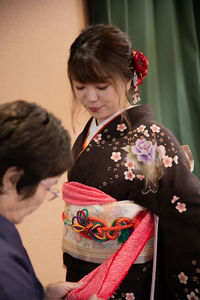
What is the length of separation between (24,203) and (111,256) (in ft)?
1.55

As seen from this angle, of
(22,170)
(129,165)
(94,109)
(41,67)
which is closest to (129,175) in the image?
(129,165)

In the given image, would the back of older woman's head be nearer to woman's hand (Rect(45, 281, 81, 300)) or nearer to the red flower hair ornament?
woman's hand (Rect(45, 281, 81, 300))

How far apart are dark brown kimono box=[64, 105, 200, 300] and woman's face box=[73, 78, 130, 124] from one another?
0.28ft

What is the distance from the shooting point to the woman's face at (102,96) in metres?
1.13

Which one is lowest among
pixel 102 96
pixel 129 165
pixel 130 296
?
pixel 130 296

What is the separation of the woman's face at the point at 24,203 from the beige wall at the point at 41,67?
37.5 inches

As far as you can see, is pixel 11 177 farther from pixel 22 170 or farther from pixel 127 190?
pixel 127 190

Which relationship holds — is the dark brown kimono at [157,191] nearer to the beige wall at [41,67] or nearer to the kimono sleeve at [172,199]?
the kimono sleeve at [172,199]

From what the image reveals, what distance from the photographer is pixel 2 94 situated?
1581 millimetres

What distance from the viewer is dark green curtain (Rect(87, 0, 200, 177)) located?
2096mm

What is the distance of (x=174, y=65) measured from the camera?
215 cm

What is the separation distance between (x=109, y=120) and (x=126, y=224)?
0.37 metres

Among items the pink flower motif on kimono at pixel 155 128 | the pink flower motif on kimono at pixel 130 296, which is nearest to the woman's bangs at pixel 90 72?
the pink flower motif on kimono at pixel 155 128

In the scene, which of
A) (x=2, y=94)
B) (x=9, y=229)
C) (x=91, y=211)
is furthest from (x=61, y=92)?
(x=9, y=229)
